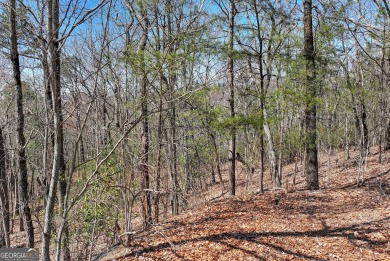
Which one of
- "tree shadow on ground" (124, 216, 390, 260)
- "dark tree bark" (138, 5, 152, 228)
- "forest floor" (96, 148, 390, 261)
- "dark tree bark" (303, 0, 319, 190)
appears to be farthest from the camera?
"dark tree bark" (303, 0, 319, 190)

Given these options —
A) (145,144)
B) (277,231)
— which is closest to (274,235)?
(277,231)

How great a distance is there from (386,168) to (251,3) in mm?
6731

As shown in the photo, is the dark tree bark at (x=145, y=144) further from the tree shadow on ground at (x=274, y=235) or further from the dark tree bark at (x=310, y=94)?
the dark tree bark at (x=310, y=94)

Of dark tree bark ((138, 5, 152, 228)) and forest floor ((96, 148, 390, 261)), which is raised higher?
dark tree bark ((138, 5, 152, 228))

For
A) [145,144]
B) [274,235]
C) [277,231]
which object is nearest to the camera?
[274,235]

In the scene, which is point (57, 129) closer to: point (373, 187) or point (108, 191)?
point (108, 191)

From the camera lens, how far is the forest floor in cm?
Answer: 434

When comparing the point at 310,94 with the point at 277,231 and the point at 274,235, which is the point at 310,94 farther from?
the point at 274,235

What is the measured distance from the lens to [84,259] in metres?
5.78

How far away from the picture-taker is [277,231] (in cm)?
504

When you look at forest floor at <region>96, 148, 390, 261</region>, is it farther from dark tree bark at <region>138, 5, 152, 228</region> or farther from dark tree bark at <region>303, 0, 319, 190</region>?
dark tree bark at <region>303, 0, 319, 190</region>

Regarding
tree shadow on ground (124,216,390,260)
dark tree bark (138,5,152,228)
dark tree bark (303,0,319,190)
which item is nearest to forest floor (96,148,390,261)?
tree shadow on ground (124,216,390,260)

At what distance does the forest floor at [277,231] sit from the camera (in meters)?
4.34

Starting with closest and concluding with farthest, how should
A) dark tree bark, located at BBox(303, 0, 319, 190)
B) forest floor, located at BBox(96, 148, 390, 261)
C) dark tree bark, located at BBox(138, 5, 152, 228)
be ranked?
forest floor, located at BBox(96, 148, 390, 261) < dark tree bark, located at BBox(138, 5, 152, 228) < dark tree bark, located at BBox(303, 0, 319, 190)
